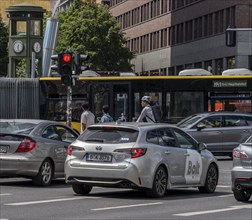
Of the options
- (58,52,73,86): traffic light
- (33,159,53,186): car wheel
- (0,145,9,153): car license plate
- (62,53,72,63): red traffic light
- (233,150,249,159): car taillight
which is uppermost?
(62,53,72,63): red traffic light

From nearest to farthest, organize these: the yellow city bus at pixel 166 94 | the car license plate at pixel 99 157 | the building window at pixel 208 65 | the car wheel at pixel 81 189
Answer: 1. the car license plate at pixel 99 157
2. the car wheel at pixel 81 189
3. the yellow city bus at pixel 166 94
4. the building window at pixel 208 65

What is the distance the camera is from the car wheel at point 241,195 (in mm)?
18656

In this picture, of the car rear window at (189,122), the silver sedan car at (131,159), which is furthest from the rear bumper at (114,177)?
the car rear window at (189,122)

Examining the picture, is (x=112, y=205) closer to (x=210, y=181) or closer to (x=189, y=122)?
(x=210, y=181)

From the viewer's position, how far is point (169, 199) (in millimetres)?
19312

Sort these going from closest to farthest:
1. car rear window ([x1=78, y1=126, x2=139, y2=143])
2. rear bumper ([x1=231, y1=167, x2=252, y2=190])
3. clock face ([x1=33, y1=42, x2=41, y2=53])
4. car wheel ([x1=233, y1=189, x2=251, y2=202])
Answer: rear bumper ([x1=231, y1=167, x2=252, y2=190])
car wheel ([x1=233, y1=189, x2=251, y2=202])
car rear window ([x1=78, y1=126, x2=139, y2=143])
clock face ([x1=33, y1=42, x2=41, y2=53])

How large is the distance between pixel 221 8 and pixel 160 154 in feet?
209

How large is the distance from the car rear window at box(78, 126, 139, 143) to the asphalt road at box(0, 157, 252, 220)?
3.44 ft

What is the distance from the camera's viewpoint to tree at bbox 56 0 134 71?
280 feet

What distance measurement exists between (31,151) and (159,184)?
3.65m

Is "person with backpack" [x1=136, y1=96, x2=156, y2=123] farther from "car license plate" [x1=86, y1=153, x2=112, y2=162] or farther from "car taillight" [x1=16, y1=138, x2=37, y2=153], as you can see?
"car license plate" [x1=86, y1=153, x2=112, y2=162]

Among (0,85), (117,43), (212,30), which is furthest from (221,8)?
(0,85)

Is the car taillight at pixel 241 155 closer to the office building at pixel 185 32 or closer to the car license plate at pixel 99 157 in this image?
the car license plate at pixel 99 157

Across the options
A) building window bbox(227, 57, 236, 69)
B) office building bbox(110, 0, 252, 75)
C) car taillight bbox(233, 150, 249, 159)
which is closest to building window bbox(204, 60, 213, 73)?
office building bbox(110, 0, 252, 75)
